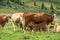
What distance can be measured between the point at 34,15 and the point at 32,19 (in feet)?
1.35

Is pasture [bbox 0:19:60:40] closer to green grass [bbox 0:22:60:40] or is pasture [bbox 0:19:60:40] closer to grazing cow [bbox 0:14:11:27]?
green grass [bbox 0:22:60:40]

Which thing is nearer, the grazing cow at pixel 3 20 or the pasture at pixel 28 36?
the pasture at pixel 28 36

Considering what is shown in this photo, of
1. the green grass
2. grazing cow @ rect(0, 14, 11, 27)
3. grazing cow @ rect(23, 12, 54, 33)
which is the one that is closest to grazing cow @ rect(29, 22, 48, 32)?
grazing cow @ rect(23, 12, 54, 33)

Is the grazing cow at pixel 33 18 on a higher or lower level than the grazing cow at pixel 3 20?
higher

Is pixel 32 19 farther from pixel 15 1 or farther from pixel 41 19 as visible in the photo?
pixel 15 1

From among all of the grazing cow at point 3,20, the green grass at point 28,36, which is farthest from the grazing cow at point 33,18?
the grazing cow at point 3,20

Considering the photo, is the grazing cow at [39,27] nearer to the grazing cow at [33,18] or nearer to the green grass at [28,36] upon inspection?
the grazing cow at [33,18]

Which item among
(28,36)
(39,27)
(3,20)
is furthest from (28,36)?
(3,20)

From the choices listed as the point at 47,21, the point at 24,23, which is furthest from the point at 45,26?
the point at 24,23

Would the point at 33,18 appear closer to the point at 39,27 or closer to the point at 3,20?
the point at 39,27

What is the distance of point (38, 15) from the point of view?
18.9 metres

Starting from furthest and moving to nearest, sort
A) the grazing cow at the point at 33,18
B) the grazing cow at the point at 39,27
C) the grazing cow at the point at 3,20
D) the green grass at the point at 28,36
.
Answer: the grazing cow at the point at 3,20 → the grazing cow at the point at 39,27 → the grazing cow at the point at 33,18 → the green grass at the point at 28,36

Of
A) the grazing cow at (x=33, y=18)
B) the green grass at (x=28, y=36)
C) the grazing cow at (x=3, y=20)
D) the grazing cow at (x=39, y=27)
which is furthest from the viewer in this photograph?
the grazing cow at (x=3, y=20)

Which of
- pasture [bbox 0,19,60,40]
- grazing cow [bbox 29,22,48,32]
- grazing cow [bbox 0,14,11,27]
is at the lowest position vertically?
grazing cow [bbox 0,14,11,27]
